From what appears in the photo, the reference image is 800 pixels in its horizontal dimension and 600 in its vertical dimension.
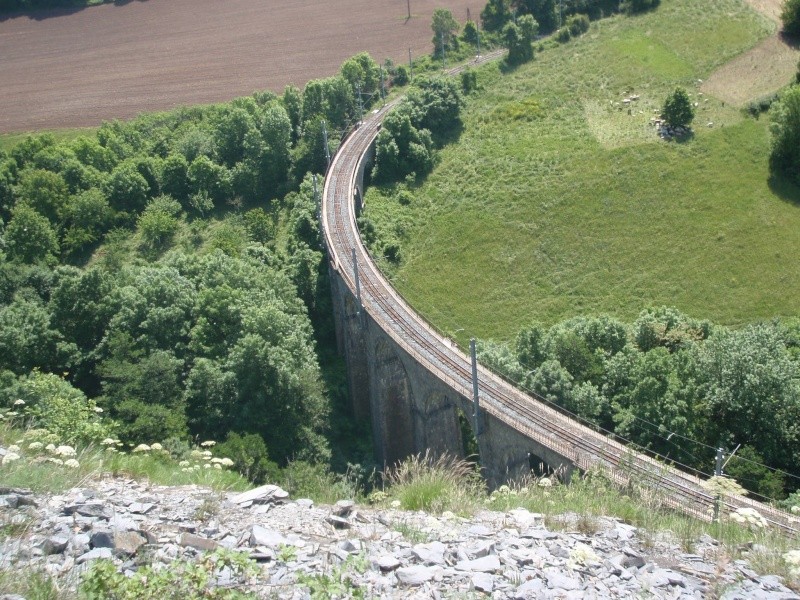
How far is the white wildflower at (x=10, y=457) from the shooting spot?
1441cm

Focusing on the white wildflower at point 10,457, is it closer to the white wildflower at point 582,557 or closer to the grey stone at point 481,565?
the grey stone at point 481,565

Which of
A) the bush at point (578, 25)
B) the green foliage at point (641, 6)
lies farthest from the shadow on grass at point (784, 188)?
the green foliage at point (641, 6)

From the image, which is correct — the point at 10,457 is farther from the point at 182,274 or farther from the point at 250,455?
the point at 182,274

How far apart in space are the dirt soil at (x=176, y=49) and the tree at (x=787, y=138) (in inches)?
1593

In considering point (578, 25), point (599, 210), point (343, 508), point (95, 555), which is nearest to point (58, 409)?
point (343, 508)

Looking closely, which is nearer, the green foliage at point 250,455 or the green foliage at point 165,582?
the green foliage at point 165,582

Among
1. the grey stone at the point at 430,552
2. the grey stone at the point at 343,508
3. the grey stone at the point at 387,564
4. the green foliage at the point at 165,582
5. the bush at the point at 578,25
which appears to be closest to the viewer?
the green foliage at the point at 165,582

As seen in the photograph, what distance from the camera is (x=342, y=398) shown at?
154ft

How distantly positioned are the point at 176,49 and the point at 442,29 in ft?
112

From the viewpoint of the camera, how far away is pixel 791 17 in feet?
240

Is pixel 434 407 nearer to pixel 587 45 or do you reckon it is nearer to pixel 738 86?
pixel 738 86

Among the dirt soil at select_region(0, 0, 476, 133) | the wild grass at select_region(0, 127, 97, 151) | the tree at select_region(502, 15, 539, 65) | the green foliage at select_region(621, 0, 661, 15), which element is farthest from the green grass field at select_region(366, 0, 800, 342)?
the wild grass at select_region(0, 127, 97, 151)

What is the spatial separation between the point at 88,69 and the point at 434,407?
7596 centimetres

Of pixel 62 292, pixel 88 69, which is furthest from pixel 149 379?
pixel 88 69
